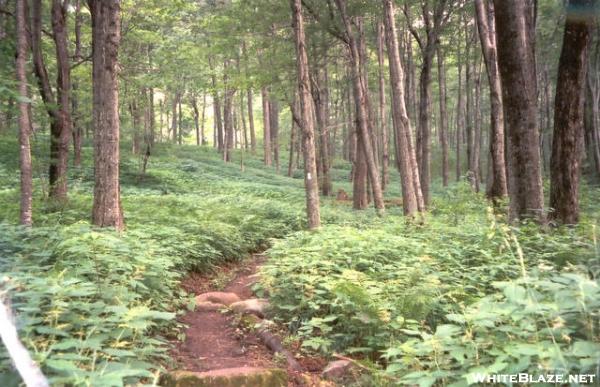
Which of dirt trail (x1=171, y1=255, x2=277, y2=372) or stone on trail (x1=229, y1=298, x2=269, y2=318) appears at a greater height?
stone on trail (x1=229, y1=298, x2=269, y2=318)

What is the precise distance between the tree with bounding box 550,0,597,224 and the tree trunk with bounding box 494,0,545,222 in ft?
2.33

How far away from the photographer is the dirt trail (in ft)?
17.0

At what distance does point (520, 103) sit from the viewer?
7.82 m

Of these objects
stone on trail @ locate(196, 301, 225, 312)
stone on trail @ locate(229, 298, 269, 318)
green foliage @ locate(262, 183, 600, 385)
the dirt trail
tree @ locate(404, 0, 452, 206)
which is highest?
tree @ locate(404, 0, 452, 206)

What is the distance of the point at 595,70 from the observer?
977 inches

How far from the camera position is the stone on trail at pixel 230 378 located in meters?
4.26

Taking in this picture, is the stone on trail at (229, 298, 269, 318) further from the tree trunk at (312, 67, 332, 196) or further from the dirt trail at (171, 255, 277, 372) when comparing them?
the tree trunk at (312, 67, 332, 196)

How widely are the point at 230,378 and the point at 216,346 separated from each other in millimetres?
1575

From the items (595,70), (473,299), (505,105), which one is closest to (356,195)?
(505,105)

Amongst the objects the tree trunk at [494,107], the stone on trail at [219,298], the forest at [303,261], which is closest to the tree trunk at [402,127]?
the forest at [303,261]

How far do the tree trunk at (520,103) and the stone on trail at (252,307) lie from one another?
4574 millimetres

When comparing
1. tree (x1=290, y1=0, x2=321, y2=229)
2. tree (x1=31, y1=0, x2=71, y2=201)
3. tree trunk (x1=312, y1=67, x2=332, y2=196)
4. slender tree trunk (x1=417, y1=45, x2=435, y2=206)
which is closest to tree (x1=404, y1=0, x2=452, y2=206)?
slender tree trunk (x1=417, y1=45, x2=435, y2=206)

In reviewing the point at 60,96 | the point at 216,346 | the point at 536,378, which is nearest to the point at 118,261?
the point at 216,346

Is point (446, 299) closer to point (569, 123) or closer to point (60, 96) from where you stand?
point (569, 123)
